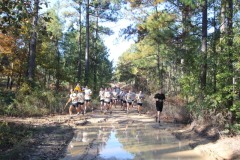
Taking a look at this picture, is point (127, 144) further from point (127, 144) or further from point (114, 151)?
point (114, 151)

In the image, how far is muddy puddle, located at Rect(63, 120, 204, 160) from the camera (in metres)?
10.1

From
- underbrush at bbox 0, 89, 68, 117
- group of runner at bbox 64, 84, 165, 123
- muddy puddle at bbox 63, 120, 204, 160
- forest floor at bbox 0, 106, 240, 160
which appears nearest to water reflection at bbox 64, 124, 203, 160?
muddy puddle at bbox 63, 120, 204, 160

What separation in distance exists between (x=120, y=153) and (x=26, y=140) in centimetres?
309

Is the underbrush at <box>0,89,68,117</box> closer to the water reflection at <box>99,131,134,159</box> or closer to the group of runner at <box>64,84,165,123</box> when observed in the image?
the group of runner at <box>64,84,165,123</box>

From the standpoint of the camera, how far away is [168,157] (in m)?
9.92

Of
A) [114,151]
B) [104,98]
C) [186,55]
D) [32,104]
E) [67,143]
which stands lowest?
[114,151]

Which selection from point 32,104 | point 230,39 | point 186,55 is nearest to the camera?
point 230,39

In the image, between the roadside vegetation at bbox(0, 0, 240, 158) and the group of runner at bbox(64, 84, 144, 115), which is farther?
the group of runner at bbox(64, 84, 144, 115)

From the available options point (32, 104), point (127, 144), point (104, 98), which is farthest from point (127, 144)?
point (104, 98)

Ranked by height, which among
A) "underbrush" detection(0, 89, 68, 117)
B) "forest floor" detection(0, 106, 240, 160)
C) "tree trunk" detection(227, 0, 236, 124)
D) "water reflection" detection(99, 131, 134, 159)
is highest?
"tree trunk" detection(227, 0, 236, 124)

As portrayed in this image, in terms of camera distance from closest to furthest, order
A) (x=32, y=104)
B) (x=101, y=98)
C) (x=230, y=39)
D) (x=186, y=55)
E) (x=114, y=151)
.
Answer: (x=114, y=151) → (x=230, y=39) → (x=186, y=55) → (x=32, y=104) → (x=101, y=98)

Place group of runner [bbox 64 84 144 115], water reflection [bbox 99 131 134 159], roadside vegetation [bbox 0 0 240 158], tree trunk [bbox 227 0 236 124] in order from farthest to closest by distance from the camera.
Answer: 1. group of runner [bbox 64 84 144 115]
2. tree trunk [bbox 227 0 236 124]
3. water reflection [bbox 99 131 134 159]
4. roadside vegetation [bbox 0 0 240 158]

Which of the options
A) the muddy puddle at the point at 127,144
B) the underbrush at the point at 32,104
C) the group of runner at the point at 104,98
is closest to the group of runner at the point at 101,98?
the group of runner at the point at 104,98

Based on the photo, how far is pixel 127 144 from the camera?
476 inches
